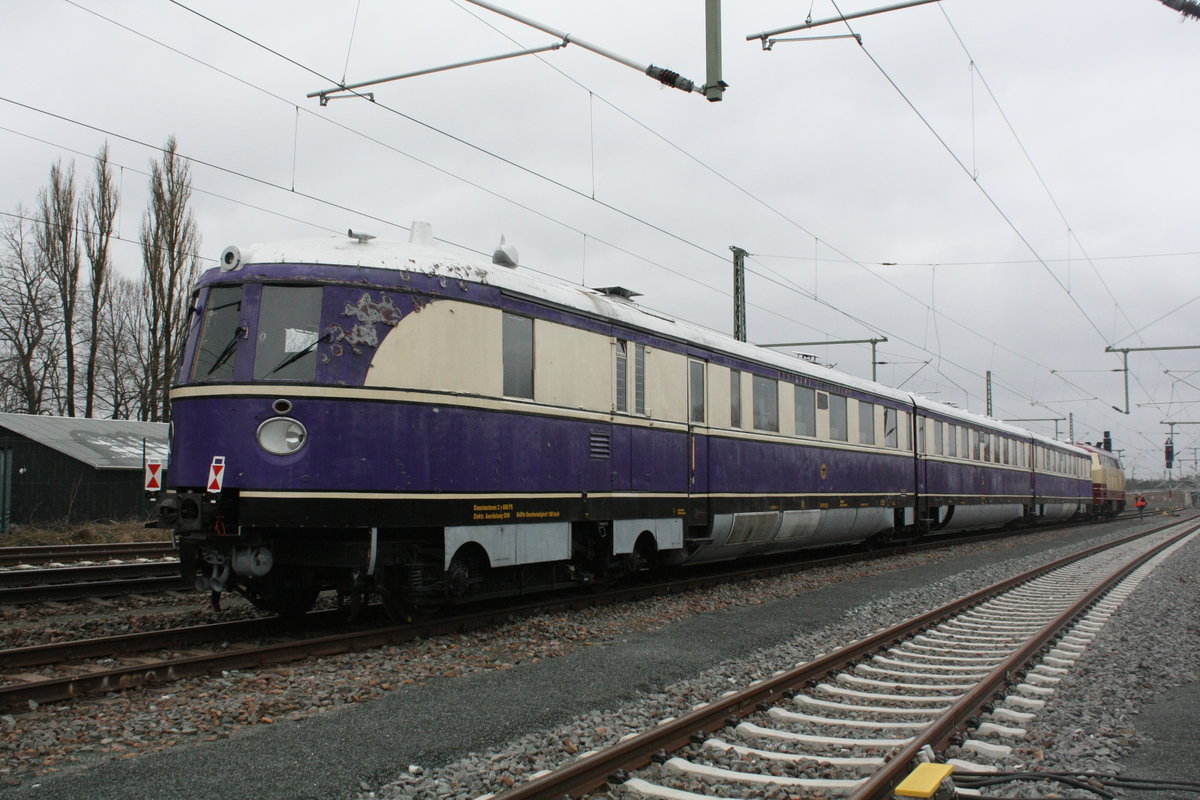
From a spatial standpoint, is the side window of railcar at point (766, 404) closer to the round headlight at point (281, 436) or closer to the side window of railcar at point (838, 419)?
the side window of railcar at point (838, 419)

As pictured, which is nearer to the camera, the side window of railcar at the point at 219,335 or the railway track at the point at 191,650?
the railway track at the point at 191,650

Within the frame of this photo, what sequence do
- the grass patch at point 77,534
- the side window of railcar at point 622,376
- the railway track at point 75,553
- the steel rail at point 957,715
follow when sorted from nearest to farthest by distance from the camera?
the steel rail at point 957,715
the side window of railcar at point 622,376
the railway track at point 75,553
the grass patch at point 77,534

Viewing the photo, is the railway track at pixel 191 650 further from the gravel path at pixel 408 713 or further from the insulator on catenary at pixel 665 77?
the insulator on catenary at pixel 665 77

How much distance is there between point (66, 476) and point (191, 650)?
19270 mm

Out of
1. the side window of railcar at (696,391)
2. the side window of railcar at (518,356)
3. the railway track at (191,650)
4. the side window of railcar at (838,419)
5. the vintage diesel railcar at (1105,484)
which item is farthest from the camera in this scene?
the vintage diesel railcar at (1105,484)

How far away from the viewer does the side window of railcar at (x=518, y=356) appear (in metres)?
9.43

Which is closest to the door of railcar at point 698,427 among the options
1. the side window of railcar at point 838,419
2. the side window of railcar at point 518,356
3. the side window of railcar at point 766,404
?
the side window of railcar at point 766,404

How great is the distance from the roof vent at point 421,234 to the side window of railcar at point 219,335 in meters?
2.02

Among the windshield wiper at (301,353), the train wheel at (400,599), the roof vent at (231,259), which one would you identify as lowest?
the train wheel at (400,599)

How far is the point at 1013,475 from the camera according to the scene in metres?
30.6

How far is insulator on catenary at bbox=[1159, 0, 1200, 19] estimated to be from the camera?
742cm

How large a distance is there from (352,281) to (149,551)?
11.5 metres

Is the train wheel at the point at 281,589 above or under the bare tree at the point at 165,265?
under

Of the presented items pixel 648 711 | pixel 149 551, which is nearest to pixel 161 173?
pixel 149 551
